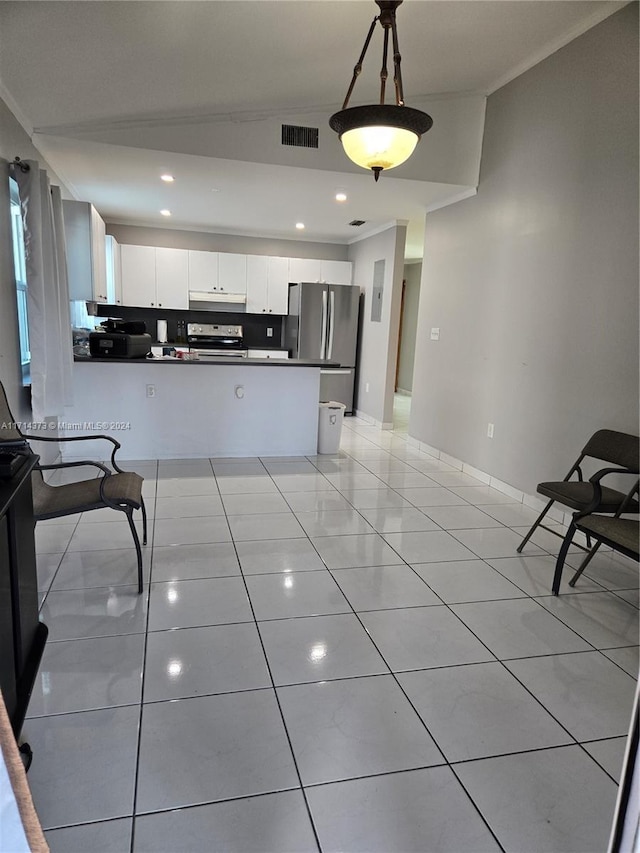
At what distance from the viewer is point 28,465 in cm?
146

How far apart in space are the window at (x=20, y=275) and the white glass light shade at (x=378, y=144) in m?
2.10

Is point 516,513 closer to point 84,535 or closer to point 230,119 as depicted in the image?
point 84,535

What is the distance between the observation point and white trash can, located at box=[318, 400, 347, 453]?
16.2ft

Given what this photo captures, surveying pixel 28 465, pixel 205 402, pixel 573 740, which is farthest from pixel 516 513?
Result: pixel 28 465

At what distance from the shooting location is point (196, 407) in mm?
4598

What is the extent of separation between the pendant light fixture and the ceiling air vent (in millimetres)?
1435

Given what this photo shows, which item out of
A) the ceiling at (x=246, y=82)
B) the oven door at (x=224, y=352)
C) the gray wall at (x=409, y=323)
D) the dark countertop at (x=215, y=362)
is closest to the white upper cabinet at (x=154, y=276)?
the oven door at (x=224, y=352)

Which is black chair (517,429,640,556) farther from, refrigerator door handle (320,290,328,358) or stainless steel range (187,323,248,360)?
stainless steel range (187,323,248,360)

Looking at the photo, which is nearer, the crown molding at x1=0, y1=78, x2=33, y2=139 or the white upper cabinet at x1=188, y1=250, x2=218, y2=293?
the crown molding at x1=0, y1=78, x2=33, y2=139

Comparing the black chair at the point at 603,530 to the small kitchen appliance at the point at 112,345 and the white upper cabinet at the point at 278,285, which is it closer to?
the small kitchen appliance at the point at 112,345

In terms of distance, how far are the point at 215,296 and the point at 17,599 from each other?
5.92 m

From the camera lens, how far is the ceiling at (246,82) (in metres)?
2.84

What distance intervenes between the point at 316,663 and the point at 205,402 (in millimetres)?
3074

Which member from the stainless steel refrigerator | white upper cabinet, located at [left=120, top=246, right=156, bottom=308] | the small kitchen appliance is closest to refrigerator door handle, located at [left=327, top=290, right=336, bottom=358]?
the stainless steel refrigerator
